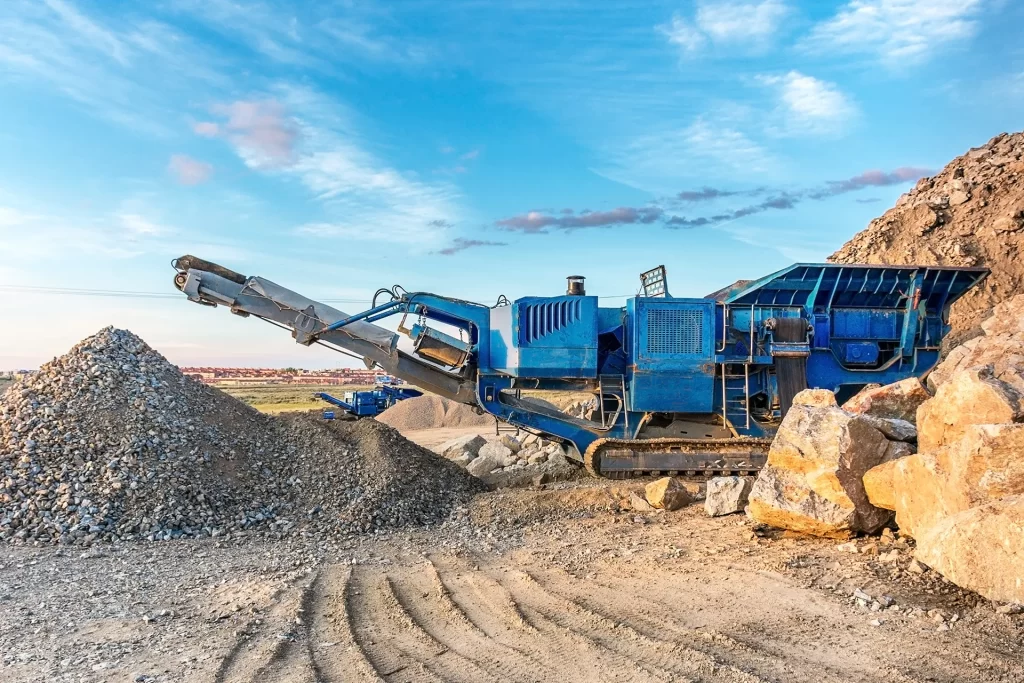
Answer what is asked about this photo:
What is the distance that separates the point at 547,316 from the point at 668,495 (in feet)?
11.2

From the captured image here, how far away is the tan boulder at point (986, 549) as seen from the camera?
4512mm

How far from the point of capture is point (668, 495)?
317 inches

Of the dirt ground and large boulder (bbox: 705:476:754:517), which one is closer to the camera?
the dirt ground

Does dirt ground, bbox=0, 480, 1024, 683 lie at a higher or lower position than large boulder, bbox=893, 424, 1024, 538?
lower

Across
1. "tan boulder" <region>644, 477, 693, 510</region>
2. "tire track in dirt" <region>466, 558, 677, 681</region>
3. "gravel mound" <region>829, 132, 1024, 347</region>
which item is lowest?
"tire track in dirt" <region>466, 558, 677, 681</region>

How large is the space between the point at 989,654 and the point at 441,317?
824cm

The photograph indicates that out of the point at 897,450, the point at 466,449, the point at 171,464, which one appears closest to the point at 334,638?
the point at 897,450

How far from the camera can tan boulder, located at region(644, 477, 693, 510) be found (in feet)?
26.5

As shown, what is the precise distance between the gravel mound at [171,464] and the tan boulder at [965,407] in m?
5.68

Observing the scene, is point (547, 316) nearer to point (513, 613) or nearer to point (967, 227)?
point (513, 613)

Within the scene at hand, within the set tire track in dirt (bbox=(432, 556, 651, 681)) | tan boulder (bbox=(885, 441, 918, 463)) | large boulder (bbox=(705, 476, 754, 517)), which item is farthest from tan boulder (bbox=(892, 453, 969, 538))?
tire track in dirt (bbox=(432, 556, 651, 681))

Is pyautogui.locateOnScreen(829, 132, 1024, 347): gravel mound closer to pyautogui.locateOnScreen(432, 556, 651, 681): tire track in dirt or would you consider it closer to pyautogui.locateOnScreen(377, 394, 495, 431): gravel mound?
pyautogui.locateOnScreen(432, 556, 651, 681): tire track in dirt

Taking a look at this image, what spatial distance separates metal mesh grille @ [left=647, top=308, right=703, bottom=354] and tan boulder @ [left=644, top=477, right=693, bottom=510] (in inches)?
105

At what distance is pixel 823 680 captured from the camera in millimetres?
3980
